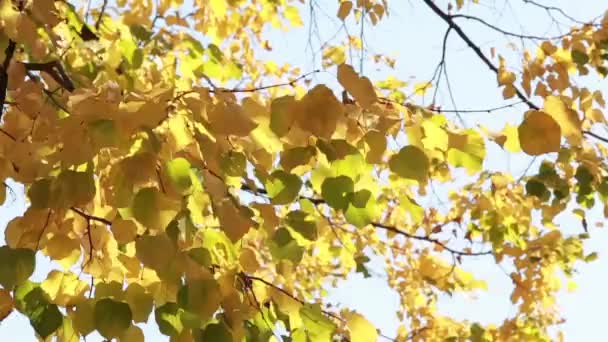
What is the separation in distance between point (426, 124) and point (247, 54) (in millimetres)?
3009

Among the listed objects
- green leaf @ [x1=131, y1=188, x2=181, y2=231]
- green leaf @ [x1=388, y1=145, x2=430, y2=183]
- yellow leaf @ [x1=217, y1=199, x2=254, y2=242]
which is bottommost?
green leaf @ [x1=131, y1=188, x2=181, y2=231]

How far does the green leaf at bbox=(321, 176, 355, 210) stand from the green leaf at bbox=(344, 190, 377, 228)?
0.8 inches

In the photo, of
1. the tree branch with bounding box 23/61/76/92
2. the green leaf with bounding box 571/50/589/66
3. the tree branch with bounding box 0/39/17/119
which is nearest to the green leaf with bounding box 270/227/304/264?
the tree branch with bounding box 0/39/17/119

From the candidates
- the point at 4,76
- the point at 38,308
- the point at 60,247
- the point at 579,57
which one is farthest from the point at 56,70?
the point at 579,57

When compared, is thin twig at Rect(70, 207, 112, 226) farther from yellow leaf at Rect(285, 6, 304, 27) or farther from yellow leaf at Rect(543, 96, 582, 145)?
yellow leaf at Rect(285, 6, 304, 27)

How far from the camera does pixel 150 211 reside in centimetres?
145

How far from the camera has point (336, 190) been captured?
158 cm

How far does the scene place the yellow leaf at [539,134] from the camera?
58.8 inches

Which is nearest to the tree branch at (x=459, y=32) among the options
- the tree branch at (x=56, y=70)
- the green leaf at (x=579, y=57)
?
the green leaf at (x=579, y=57)

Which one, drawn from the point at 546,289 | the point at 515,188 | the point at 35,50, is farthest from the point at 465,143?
the point at 546,289

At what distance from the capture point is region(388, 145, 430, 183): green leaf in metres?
1.56

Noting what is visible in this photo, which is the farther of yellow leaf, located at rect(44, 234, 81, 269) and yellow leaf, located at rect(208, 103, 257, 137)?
yellow leaf, located at rect(44, 234, 81, 269)

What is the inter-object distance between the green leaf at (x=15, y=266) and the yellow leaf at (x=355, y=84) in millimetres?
671

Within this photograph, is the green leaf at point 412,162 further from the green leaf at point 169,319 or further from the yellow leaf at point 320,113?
the green leaf at point 169,319
